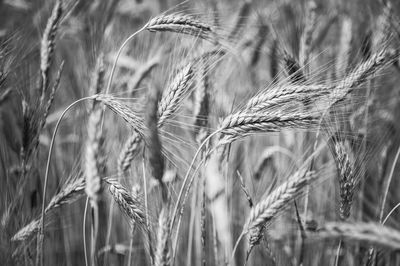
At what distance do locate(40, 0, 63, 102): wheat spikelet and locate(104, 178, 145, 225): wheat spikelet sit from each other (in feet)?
1.79

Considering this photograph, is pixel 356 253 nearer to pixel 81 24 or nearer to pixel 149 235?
pixel 149 235

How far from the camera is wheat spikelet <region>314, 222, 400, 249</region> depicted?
833 millimetres

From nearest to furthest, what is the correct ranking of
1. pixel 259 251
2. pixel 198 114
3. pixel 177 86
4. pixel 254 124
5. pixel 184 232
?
pixel 254 124 < pixel 177 86 < pixel 198 114 < pixel 259 251 < pixel 184 232

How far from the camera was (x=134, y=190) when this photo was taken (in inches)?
52.6

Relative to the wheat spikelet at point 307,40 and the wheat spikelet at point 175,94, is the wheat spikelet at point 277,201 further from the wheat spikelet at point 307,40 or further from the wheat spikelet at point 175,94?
the wheat spikelet at point 307,40

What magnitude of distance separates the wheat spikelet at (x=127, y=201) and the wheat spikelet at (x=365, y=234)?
53cm

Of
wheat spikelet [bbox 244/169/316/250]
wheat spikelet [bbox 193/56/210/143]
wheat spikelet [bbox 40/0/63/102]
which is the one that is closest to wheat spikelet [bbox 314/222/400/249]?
wheat spikelet [bbox 244/169/316/250]

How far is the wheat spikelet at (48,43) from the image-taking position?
1542 millimetres

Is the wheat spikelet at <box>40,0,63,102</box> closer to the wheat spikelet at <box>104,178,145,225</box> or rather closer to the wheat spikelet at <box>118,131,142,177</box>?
the wheat spikelet at <box>118,131,142,177</box>

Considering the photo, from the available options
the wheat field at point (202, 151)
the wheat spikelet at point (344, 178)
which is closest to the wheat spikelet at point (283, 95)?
the wheat field at point (202, 151)

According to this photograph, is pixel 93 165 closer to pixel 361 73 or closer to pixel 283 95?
pixel 283 95

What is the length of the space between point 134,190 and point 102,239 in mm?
310

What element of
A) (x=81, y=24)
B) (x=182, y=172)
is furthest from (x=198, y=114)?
(x=81, y=24)

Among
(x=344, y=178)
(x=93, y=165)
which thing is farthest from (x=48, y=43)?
(x=344, y=178)
